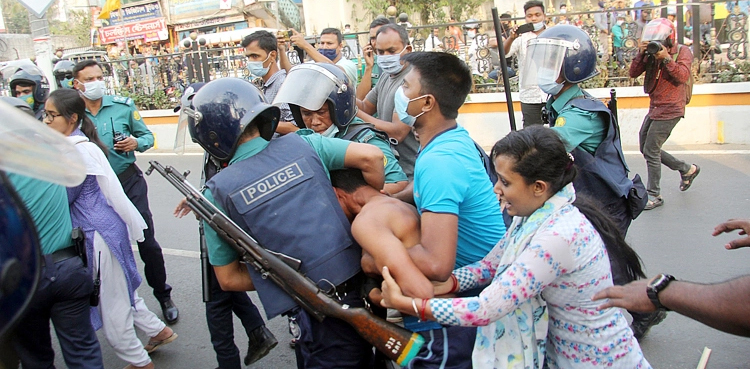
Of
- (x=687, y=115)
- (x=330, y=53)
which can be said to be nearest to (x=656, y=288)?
(x=330, y=53)

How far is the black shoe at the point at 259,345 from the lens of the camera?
369 centimetres

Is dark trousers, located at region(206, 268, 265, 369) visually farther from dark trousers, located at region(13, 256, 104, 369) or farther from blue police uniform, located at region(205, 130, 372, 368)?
blue police uniform, located at region(205, 130, 372, 368)

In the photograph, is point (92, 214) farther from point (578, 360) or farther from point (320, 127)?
point (578, 360)

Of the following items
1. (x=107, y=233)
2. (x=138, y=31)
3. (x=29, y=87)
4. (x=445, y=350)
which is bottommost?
(x=445, y=350)

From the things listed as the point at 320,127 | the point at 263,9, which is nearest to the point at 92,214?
the point at 320,127

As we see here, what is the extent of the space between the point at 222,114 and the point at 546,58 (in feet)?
6.48

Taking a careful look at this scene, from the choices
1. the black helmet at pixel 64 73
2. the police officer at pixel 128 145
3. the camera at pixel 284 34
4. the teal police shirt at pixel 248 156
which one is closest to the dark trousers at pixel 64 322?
the teal police shirt at pixel 248 156

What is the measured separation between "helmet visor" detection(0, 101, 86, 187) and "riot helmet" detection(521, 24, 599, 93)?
2.82 meters

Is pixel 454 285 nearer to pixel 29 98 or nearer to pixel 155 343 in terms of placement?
pixel 155 343

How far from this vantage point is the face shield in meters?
3.36

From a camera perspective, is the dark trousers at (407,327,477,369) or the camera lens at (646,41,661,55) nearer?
the dark trousers at (407,327,477,369)

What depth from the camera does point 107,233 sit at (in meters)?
3.45

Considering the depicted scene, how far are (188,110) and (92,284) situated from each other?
1.28 metres

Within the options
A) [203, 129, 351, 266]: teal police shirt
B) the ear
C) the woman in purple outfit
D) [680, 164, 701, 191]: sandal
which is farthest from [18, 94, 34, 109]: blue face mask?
[680, 164, 701, 191]: sandal
